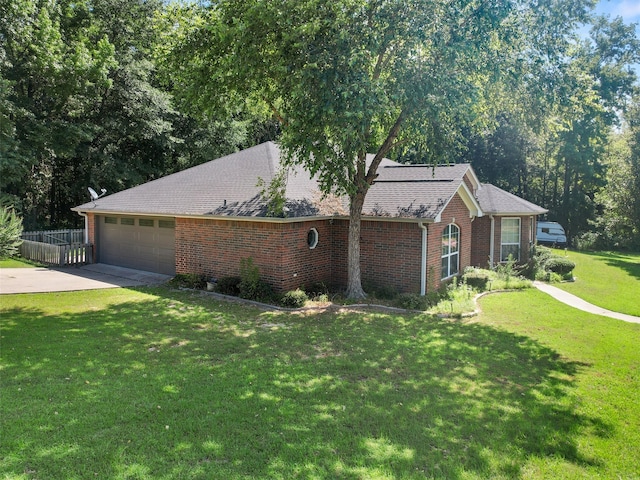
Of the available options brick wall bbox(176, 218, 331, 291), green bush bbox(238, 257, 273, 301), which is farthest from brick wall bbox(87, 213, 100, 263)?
green bush bbox(238, 257, 273, 301)

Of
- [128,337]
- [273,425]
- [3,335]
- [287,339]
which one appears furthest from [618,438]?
[3,335]

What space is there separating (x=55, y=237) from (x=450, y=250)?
1857 centimetres

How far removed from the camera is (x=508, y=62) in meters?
11.8

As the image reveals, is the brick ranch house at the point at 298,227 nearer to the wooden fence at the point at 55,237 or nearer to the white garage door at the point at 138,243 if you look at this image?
the white garage door at the point at 138,243

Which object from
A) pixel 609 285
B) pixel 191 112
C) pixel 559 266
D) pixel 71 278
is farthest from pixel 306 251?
pixel 609 285

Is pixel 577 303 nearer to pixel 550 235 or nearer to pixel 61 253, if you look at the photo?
pixel 61 253

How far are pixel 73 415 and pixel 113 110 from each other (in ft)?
85.0

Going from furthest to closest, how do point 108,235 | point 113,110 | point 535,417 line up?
point 113,110, point 108,235, point 535,417

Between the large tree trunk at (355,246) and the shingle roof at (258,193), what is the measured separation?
775 mm

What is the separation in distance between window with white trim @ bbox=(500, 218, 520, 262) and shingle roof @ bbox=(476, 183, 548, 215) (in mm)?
620

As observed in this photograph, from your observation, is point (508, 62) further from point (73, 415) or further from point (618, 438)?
point (73, 415)

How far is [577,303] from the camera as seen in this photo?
14297 millimetres

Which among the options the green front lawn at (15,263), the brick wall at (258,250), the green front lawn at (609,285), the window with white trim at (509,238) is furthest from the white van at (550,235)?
the green front lawn at (15,263)

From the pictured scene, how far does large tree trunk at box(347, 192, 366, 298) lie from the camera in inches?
536
